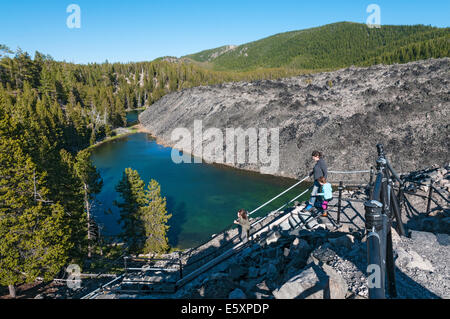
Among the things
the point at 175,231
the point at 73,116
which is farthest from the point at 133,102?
the point at 175,231

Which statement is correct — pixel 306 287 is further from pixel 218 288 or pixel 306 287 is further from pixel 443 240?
pixel 443 240

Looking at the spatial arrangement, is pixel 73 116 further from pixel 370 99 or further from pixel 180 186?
pixel 370 99

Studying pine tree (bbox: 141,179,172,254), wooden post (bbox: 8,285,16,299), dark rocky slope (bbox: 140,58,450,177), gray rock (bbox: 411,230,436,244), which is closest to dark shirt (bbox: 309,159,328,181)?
gray rock (bbox: 411,230,436,244)

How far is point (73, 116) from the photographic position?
62.1 meters

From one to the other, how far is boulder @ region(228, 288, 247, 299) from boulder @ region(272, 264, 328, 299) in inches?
58.3

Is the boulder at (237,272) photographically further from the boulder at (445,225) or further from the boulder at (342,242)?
the boulder at (445,225)

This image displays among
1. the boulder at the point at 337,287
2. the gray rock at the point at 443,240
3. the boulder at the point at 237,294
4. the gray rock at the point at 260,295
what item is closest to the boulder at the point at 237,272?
the boulder at the point at 237,294

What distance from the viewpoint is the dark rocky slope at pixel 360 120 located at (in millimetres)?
34969

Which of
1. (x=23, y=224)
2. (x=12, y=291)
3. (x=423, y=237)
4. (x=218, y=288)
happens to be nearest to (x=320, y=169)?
(x=423, y=237)

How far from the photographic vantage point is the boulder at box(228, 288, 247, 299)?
7002 millimetres

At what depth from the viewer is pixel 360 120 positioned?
4106cm
